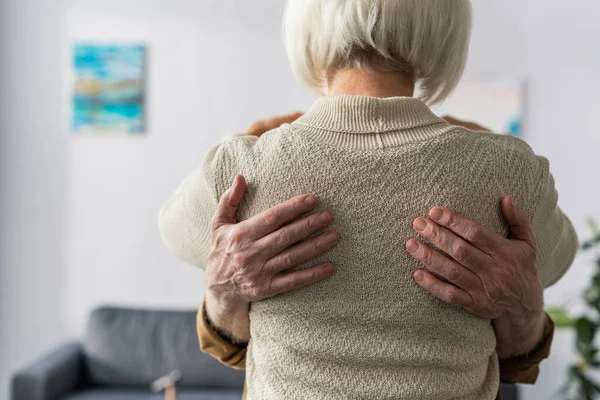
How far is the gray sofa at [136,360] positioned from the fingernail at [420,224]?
248 cm

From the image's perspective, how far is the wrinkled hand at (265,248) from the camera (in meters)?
0.72

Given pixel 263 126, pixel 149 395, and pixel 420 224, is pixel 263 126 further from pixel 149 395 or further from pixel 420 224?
pixel 149 395

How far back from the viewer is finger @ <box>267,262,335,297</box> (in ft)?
2.41

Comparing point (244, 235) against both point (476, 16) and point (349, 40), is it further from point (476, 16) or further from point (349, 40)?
point (476, 16)

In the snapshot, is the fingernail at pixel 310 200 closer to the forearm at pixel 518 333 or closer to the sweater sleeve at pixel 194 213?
the sweater sleeve at pixel 194 213

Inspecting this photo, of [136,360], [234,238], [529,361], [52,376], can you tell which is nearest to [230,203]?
[234,238]

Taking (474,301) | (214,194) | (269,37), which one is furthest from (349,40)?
(269,37)

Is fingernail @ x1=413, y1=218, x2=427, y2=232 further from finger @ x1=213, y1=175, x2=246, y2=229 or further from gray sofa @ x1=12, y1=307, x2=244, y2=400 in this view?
gray sofa @ x1=12, y1=307, x2=244, y2=400

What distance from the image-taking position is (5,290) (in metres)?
3.50

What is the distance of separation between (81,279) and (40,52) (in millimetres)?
1324

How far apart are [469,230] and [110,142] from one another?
3.01 m

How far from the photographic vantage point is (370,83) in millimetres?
829

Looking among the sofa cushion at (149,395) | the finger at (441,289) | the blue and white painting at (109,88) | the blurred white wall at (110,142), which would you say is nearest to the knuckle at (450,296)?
the finger at (441,289)

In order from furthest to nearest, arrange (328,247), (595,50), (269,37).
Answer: (269,37)
(595,50)
(328,247)
